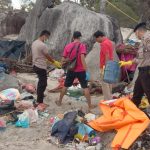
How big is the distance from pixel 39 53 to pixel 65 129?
7.43 ft

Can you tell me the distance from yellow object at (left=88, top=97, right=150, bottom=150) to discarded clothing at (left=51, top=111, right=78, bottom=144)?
319 millimetres

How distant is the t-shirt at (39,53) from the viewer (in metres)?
9.07

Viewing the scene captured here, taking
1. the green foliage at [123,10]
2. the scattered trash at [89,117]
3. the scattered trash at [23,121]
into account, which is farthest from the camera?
the green foliage at [123,10]

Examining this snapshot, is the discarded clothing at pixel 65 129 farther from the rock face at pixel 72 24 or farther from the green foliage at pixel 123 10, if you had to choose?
the green foliage at pixel 123 10

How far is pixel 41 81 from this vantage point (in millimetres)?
9383

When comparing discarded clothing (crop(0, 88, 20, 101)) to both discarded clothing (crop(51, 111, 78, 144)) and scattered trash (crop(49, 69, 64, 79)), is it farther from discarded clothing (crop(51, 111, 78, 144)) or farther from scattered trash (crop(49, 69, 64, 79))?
scattered trash (crop(49, 69, 64, 79))

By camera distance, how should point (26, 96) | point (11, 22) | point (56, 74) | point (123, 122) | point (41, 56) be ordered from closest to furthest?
1. point (123, 122)
2. point (41, 56)
3. point (26, 96)
4. point (56, 74)
5. point (11, 22)

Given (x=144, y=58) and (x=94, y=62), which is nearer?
(x=144, y=58)

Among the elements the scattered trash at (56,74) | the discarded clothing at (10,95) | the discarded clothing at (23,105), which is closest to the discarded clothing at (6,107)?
the discarded clothing at (23,105)

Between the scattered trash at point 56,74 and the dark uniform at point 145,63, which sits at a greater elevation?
the dark uniform at point 145,63

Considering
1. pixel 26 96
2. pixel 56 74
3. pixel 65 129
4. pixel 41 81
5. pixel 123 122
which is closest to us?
pixel 123 122

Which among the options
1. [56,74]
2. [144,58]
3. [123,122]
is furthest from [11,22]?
Answer: [123,122]

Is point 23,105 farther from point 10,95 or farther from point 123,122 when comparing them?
point 123,122

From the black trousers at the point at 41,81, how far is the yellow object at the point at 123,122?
81.7 inches
